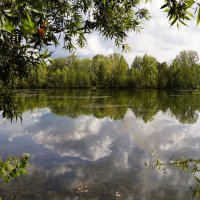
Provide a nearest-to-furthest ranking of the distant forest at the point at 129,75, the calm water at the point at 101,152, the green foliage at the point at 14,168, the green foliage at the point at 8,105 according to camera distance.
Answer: the green foliage at the point at 14,168 < the green foliage at the point at 8,105 < the calm water at the point at 101,152 < the distant forest at the point at 129,75

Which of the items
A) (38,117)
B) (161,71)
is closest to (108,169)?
(38,117)

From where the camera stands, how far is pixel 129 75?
358ft

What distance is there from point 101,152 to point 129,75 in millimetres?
91833

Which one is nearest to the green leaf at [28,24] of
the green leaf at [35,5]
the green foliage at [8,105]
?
the green leaf at [35,5]

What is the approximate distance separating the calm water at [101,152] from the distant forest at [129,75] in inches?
2472

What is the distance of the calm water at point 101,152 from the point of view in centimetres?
1232

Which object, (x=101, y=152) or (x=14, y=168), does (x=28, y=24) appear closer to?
(x=14, y=168)

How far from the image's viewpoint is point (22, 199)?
1145 centimetres

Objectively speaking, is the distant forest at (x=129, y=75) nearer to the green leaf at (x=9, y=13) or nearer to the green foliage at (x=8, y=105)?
the green foliage at (x=8, y=105)

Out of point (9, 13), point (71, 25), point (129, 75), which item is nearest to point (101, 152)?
point (71, 25)

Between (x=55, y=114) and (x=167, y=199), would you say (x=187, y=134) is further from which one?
(x=55, y=114)

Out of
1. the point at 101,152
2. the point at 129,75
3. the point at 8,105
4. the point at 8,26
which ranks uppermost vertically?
the point at 129,75

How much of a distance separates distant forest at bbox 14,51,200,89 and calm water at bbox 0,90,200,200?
206 feet

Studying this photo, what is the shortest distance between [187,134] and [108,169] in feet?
34.0
